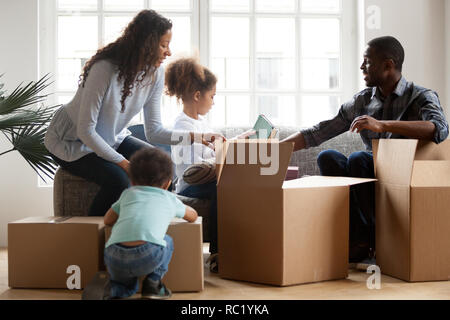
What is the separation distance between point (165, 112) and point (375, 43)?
4.85 feet

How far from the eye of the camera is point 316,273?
80.8 inches

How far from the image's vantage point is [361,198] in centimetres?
228

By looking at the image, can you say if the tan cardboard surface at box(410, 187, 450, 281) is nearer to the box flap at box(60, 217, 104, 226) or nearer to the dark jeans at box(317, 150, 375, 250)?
the dark jeans at box(317, 150, 375, 250)

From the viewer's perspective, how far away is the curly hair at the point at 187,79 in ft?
8.43

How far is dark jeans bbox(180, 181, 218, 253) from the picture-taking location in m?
2.33

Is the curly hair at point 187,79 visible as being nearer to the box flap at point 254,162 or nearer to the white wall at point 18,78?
the box flap at point 254,162

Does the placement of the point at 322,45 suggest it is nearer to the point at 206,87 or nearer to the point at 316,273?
the point at 206,87

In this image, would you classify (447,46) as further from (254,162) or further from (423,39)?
(254,162)

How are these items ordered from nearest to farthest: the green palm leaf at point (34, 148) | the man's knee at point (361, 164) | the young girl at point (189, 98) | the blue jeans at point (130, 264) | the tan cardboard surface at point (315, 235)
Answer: the blue jeans at point (130, 264) < the tan cardboard surface at point (315, 235) < the man's knee at point (361, 164) < the young girl at point (189, 98) < the green palm leaf at point (34, 148)

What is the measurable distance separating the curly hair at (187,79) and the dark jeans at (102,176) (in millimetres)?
575

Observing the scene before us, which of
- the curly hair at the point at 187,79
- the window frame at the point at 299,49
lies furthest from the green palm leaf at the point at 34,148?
the window frame at the point at 299,49

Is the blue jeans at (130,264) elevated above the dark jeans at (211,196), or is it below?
below

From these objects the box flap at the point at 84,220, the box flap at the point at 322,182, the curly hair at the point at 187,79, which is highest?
the curly hair at the point at 187,79
